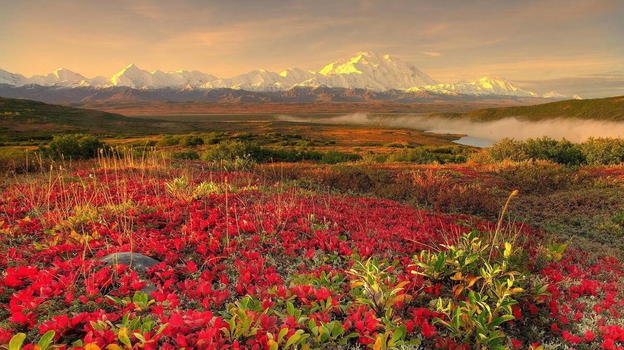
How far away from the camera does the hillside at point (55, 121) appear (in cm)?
10388

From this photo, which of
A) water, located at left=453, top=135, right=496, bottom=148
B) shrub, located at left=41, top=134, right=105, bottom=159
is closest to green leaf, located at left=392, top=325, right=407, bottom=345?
shrub, located at left=41, top=134, right=105, bottom=159

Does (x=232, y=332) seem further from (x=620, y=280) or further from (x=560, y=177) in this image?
(x=560, y=177)

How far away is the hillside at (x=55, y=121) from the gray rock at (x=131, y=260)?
108m

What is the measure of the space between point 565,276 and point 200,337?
19.6 ft

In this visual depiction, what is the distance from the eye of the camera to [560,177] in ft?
64.6

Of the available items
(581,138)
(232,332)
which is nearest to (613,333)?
(232,332)

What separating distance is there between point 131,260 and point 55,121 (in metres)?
151

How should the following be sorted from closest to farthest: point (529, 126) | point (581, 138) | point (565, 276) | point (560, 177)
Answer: point (565, 276) → point (560, 177) → point (581, 138) → point (529, 126)

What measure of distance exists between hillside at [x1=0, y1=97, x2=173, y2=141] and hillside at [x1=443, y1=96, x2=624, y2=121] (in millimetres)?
153993

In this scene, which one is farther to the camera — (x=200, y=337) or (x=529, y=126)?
(x=529, y=126)

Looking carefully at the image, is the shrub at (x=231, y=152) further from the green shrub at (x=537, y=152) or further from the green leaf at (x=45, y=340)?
the green leaf at (x=45, y=340)

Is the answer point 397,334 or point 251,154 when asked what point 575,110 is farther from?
point 397,334

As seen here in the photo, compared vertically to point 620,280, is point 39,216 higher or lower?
higher

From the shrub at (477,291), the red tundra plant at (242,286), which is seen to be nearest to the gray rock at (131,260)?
the red tundra plant at (242,286)
